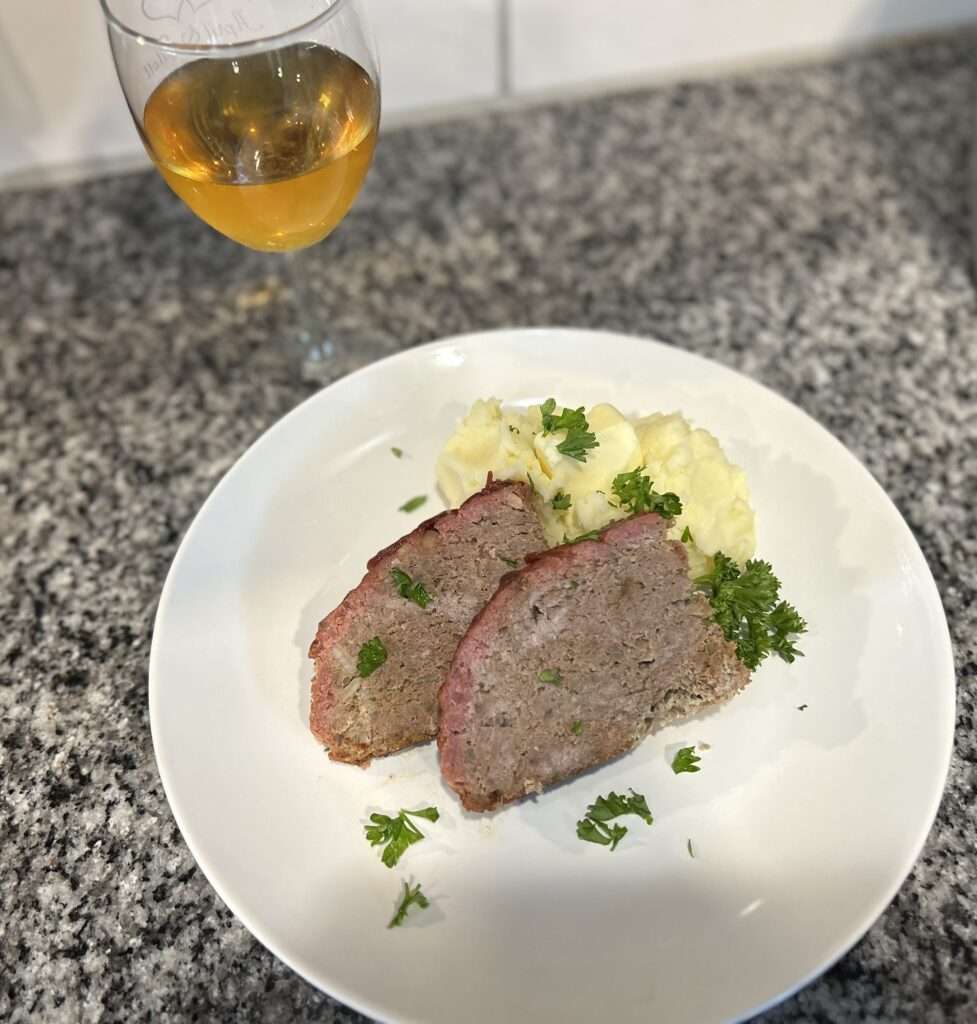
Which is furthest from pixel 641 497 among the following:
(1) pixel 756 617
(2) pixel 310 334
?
(2) pixel 310 334

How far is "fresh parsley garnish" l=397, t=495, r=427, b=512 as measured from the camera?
171 centimetres

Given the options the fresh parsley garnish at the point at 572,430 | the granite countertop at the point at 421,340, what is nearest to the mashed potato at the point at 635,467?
the fresh parsley garnish at the point at 572,430

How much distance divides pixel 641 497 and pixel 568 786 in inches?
17.4

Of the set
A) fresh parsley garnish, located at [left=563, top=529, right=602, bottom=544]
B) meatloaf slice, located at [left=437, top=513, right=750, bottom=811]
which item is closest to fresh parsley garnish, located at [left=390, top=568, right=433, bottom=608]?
meatloaf slice, located at [left=437, top=513, right=750, bottom=811]

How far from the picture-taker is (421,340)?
2244 millimetres

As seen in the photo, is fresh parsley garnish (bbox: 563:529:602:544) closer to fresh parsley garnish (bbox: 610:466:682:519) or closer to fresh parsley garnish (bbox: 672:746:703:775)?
fresh parsley garnish (bbox: 610:466:682:519)

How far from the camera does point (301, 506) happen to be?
66.3 inches

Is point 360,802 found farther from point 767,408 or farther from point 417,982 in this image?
point 767,408

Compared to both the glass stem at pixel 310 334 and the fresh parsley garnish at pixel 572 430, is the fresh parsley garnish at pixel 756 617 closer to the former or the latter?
the fresh parsley garnish at pixel 572 430

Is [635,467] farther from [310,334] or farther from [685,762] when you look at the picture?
[310,334]

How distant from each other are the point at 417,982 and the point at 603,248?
1760 millimetres

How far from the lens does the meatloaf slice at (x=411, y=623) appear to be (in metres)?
1.41

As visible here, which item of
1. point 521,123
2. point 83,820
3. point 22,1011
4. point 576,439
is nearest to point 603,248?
point 521,123

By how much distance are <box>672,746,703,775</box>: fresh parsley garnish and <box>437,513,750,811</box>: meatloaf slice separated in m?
0.07
